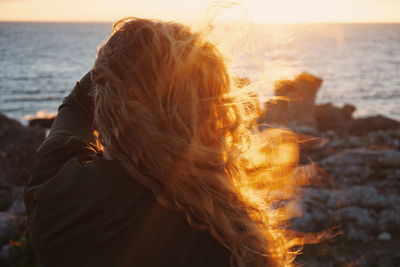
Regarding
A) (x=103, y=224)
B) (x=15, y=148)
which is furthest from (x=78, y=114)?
(x=15, y=148)

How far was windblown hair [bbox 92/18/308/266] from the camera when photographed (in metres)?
1.38

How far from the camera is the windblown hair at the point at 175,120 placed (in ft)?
4.53

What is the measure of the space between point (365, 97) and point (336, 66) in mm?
28862

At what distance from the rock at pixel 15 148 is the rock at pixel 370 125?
1322 cm

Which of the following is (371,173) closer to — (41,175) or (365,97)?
(41,175)

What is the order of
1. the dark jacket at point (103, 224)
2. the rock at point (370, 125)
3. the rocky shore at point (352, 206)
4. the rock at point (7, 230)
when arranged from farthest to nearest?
the rock at point (370, 125), the rock at point (7, 230), the rocky shore at point (352, 206), the dark jacket at point (103, 224)

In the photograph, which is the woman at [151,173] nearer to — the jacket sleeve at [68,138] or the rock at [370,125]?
the jacket sleeve at [68,138]

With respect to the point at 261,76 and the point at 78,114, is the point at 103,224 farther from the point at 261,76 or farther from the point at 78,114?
the point at 261,76

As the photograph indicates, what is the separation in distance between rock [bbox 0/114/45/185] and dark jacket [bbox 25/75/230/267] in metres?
10.4

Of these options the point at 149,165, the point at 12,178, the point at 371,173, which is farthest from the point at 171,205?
the point at 12,178

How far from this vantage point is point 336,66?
6112 cm

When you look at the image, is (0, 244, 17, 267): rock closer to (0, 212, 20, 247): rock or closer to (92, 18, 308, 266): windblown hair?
(0, 212, 20, 247): rock

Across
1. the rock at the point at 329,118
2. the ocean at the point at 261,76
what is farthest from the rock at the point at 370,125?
the ocean at the point at 261,76

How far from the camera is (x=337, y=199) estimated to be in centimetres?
638
